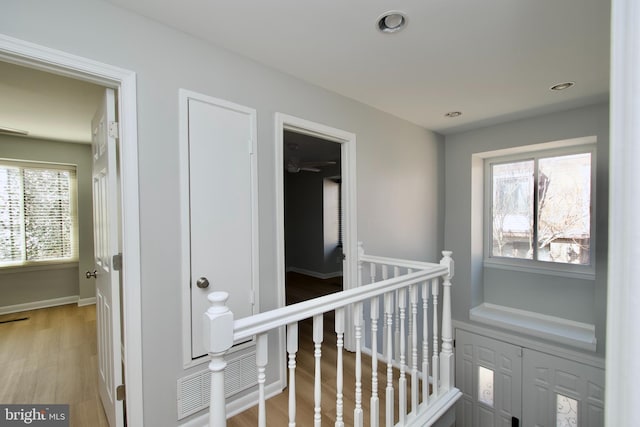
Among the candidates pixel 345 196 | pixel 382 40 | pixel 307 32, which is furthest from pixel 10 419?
pixel 382 40

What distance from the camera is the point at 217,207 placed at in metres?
1.80

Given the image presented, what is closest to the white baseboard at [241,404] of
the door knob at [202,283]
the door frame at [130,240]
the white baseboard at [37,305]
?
the door frame at [130,240]

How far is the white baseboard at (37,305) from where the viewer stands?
3789 mm

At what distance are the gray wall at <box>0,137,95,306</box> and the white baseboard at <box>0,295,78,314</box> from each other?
0.14 feet

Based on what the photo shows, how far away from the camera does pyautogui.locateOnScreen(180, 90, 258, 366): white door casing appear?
66.7 inches

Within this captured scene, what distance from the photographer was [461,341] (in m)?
3.73

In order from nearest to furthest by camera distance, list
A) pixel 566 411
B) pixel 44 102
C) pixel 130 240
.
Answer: pixel 130 240, pixel 44 102, pixel 566 411

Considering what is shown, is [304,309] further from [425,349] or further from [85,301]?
[85,301]

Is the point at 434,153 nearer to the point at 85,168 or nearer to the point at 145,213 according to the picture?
the point at 145,213

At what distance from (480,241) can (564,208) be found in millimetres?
985

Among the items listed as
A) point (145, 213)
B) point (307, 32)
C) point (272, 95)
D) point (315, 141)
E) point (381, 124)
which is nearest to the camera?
point (145, 213)

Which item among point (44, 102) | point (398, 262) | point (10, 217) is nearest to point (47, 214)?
point (10, 217)

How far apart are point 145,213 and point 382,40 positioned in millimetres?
1791

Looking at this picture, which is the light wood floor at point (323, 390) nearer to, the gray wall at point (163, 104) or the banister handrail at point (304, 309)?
the gray wall at point (163, 104)
